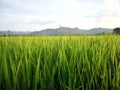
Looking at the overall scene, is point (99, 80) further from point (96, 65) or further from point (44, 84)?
point (44, 84)

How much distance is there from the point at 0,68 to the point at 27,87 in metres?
0.25

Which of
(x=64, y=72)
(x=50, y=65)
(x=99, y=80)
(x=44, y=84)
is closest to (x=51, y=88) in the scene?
(x=44, y=84)

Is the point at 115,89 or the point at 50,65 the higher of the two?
the point at 50,65

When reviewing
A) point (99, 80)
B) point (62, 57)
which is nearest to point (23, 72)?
point (62, 57)

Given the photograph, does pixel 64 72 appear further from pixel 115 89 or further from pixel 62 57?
pixel 115 89

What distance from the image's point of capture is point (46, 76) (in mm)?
1021

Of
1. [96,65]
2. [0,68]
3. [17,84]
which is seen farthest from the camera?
[96,65]

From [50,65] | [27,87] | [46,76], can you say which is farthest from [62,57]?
[27,87]

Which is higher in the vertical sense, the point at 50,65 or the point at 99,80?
the point at 50,65

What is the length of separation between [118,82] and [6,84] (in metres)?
0.64

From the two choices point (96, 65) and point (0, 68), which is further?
point (96, 65)

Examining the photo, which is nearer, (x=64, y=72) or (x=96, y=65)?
(x=64, y=72)

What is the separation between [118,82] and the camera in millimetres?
994

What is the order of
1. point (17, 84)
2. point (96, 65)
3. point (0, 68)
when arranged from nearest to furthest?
point (17, 84) < point (0, 68) < point (96, 65)
